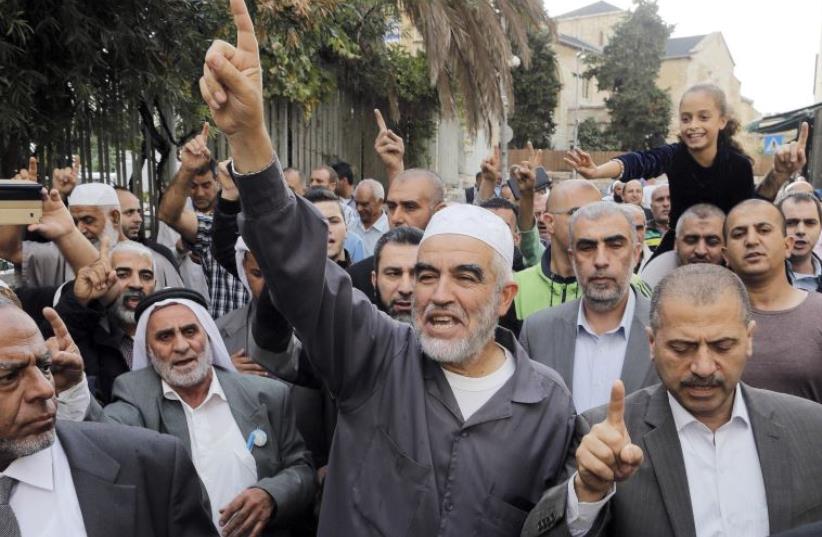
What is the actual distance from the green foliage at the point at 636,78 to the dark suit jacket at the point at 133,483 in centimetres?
3744

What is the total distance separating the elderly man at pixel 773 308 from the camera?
10.6 feet

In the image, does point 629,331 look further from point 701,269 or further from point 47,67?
point 47,67

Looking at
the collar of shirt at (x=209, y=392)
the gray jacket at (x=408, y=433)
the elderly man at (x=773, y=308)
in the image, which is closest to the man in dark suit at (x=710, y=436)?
the gray jacket at (x=408, y=433)

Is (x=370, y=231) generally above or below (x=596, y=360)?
above

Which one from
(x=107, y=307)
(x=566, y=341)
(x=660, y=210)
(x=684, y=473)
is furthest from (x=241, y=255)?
(x=660, y=210)

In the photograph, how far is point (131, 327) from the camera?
159 inches

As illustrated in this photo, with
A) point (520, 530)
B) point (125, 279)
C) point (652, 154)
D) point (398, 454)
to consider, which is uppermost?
point (652, 154)

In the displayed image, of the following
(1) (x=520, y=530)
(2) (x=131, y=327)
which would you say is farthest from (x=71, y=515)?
(2) (x=131, y=327)

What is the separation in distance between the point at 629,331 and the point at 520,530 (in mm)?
1445

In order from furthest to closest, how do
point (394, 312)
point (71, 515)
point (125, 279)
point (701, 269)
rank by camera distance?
point (125, 279) → point (394, 312) → point (701, 269) → point (71, 515)

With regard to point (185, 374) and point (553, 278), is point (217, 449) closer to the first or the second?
point (185, 374)

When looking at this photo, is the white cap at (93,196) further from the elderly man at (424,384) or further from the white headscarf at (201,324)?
the elderly man at (424,384)

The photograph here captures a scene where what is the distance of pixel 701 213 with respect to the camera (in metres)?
4.54

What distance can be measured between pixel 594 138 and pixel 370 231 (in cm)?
3499
